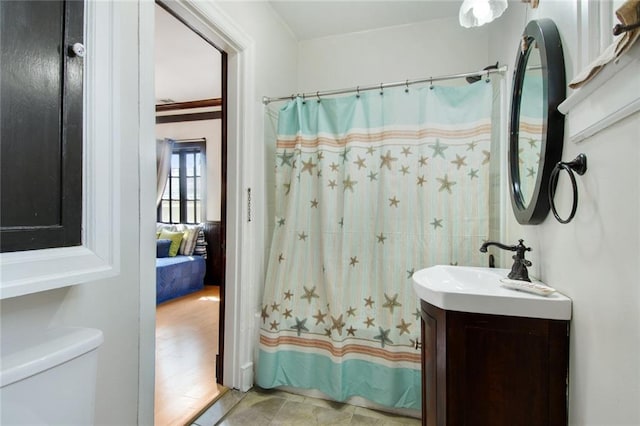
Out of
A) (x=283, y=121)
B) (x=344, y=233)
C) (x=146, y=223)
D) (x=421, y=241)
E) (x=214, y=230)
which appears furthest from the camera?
(x=214, y=230)

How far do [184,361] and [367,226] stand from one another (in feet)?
5.39

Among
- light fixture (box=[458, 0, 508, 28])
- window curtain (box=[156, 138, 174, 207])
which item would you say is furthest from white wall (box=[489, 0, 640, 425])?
window curtain (box=[156, 138, 174, 207])

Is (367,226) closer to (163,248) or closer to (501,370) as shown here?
(501,370)

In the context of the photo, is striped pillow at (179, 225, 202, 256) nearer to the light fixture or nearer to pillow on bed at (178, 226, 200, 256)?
pillow on bed at (178, 226, 200, 256)

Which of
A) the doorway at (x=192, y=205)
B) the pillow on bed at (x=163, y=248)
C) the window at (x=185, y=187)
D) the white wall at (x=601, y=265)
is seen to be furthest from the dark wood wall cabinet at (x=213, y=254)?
the white wall at (x=601, y=265)

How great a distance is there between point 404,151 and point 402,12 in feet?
3.76

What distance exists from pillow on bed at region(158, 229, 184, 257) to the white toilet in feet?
12.3

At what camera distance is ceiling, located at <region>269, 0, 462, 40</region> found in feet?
6.82

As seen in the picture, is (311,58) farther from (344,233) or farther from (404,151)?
(344,233)

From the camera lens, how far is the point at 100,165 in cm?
79

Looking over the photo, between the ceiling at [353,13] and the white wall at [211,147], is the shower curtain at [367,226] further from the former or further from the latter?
the white wall at [211,147]

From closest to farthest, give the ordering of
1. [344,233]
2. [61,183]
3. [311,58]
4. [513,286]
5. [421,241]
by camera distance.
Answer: [61,183]
[513,286]
[421,241]
[344,233]
[311,58]

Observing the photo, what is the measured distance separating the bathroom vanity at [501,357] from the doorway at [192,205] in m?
1.32

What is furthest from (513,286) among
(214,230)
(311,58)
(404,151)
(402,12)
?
(214,230)
